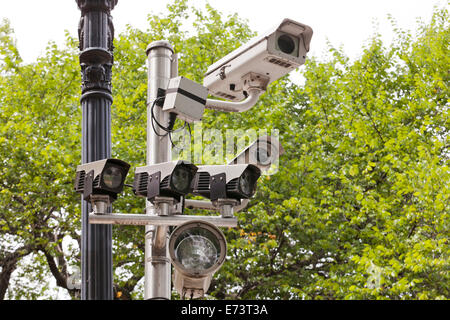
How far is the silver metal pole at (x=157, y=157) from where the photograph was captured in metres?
5.71

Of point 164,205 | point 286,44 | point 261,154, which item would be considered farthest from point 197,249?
point 286,44

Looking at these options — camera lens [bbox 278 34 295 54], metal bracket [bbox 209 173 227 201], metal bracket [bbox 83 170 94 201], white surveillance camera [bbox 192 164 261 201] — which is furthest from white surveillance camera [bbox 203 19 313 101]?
metal bracket [bbox 83 170 94 201]

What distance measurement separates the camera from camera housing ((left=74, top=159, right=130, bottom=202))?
5246 millimetres

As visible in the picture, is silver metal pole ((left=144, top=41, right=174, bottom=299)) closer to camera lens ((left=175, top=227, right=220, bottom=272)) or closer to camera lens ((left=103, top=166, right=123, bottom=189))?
camera lens ((left=175, top=227, right=220, bottom=272))

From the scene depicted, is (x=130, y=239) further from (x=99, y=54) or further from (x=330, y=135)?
(x=99, y=54)

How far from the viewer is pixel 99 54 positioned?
18.9 feet

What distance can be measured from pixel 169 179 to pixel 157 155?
69cm

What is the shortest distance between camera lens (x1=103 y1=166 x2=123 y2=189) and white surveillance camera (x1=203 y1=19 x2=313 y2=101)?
172 cm
